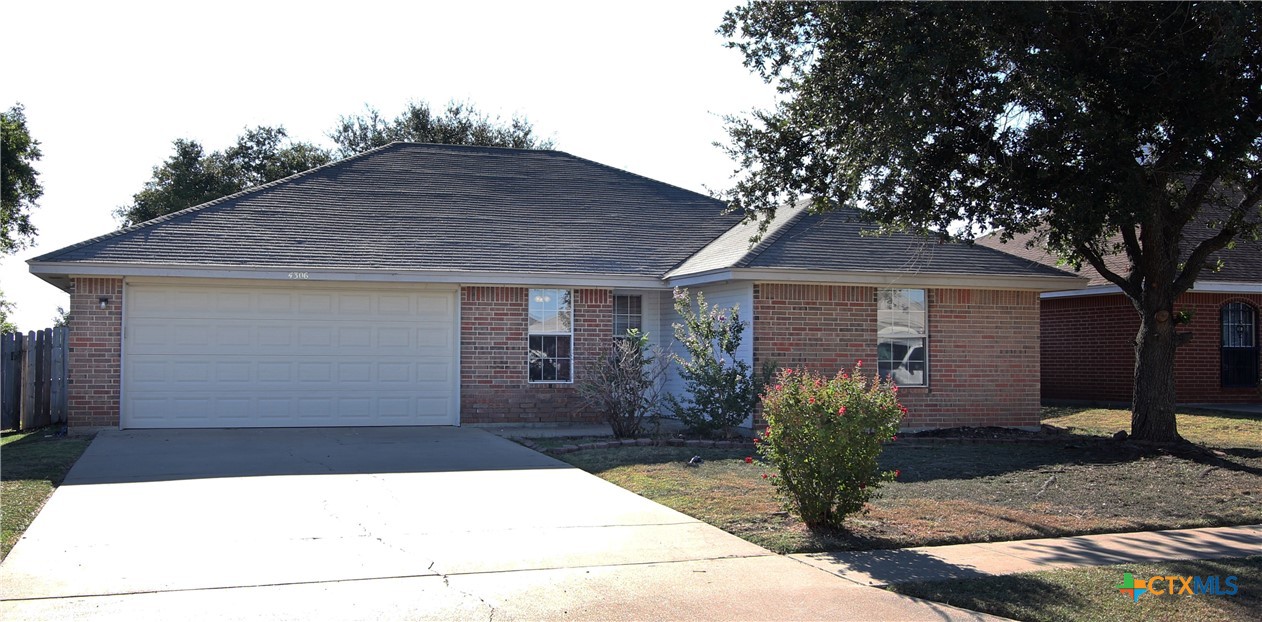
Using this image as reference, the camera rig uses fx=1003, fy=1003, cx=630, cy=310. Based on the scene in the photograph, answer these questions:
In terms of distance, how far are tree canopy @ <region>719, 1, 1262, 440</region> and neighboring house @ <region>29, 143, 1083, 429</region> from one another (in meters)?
3.09

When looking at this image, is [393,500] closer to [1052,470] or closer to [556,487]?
[556,487]

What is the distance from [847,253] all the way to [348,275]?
799 centimetres

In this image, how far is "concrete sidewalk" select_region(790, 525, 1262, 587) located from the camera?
23.4 feet

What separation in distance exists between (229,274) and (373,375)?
2.75 m

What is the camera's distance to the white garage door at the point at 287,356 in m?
15.5

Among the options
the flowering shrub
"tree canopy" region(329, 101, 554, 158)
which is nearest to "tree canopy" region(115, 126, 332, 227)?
"tree canopy" region(329, 101, 554, 158)

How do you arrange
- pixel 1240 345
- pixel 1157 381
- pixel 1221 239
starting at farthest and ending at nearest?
pixel 1240 345
pixel 1157 381
pixel 1221 239

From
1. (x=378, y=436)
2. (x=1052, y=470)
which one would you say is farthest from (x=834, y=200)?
(x=378, y=436)

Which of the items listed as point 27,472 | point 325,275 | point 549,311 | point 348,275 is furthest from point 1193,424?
point 27,472

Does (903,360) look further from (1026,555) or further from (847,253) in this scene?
(1026,555)

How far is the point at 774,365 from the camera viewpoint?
14328 millimetres

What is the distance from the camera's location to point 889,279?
15969mm

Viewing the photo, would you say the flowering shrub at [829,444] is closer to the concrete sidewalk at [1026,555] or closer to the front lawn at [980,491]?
the front lawn at [980,491]

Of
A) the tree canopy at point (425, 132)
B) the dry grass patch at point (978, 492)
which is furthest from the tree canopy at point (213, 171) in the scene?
the dry grass patch at point (978, 492)
